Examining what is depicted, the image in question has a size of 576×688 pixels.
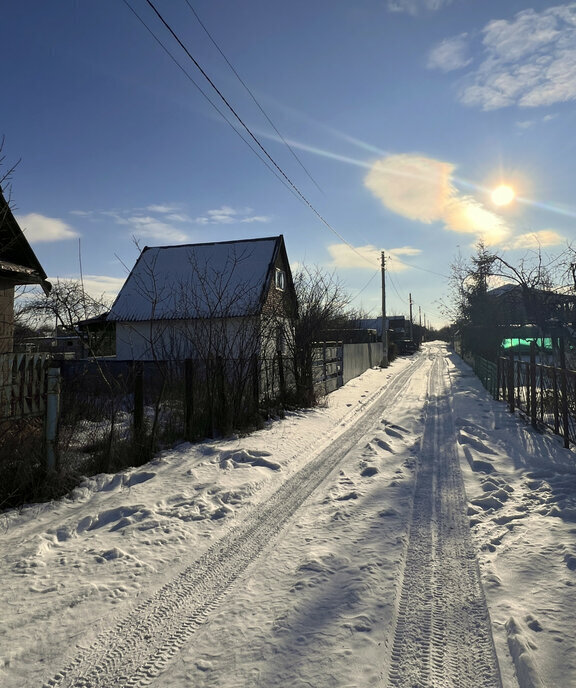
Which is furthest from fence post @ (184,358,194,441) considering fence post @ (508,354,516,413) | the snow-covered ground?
fence post @ (508,354,516,413)

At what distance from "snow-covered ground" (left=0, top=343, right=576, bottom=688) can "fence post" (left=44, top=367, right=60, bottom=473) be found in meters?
0.49

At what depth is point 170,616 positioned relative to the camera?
290 centimetres

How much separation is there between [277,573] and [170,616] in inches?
34.8

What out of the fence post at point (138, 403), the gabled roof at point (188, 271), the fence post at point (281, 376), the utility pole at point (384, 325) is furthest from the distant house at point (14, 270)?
the utility pole at point (384, 325)

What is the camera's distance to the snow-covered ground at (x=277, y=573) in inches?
96.3

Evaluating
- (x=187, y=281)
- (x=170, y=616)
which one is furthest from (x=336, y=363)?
(x=170, y=616)

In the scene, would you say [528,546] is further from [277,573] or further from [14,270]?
[14,270]

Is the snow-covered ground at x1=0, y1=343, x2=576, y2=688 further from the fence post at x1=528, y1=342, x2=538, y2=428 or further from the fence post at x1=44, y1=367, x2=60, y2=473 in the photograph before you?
the fence post at x1=528, y1=342, x2=538, y2=428

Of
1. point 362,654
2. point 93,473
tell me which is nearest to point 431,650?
point 362,654

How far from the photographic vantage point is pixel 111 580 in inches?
132

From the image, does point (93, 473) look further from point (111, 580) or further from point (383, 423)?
point (383, 423)

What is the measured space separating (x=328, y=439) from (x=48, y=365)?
5126 mm

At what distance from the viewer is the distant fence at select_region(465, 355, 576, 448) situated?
7336 millimetres

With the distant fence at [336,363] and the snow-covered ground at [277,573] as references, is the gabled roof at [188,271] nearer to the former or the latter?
the distant fence at [336,363]
